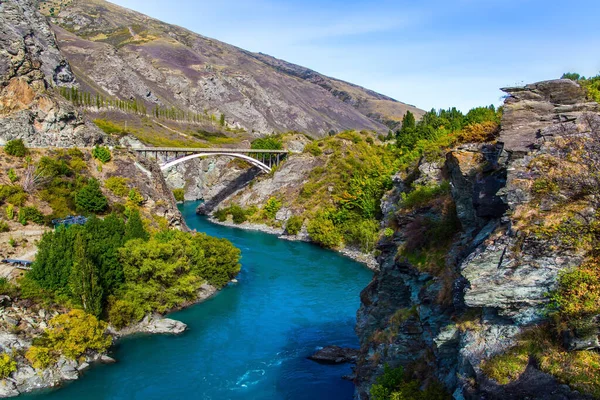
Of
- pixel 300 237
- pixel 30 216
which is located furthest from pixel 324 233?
pixel 30 216

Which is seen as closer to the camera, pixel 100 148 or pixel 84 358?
pixel 84 358

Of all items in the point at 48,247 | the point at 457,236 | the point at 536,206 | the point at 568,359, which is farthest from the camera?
the point at 48,247

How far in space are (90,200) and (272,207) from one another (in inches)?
1288

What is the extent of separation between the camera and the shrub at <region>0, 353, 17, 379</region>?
21.4 meters

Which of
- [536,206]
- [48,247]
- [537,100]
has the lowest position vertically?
[48,247]

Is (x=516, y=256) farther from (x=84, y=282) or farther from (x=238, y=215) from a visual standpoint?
(x=238, y=215)

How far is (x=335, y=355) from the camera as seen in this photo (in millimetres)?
25188

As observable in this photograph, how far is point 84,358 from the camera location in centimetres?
2392

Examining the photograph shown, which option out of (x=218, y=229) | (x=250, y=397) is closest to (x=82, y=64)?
(x=218, y=229)

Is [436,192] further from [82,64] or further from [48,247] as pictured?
[82,64]

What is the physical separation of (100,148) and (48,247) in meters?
18.8

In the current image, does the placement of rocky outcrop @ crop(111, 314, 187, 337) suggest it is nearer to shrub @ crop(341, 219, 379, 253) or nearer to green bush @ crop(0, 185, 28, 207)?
green bush @ crop(0, 185, 28, 207)

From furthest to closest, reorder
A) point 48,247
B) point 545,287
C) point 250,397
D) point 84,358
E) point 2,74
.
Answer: point 2,74
point 48,247
point 84,358
point 250,397
point 545,287

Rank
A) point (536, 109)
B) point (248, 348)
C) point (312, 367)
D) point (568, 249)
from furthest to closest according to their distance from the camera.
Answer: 1. point (248, 348)
2. point (312, 367)
3. point (536, 109)
4. point (568, 249)
